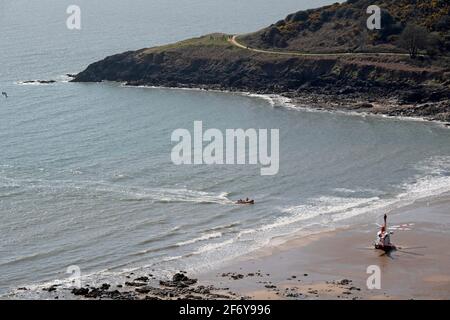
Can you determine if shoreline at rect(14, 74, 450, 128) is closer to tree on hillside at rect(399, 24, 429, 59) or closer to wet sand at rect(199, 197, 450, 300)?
tree on hillside at rect(399, 24, 429, 59)

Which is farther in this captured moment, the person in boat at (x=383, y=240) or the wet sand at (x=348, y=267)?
the person in boat at (x=383, y=240)

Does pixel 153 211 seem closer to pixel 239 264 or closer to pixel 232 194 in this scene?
pixel 232 194

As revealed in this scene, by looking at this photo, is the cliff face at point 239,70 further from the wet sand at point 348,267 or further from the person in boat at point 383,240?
the person in boat at point 383,240

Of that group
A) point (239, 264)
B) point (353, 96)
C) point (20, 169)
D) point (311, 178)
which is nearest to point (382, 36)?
point (353, 96)

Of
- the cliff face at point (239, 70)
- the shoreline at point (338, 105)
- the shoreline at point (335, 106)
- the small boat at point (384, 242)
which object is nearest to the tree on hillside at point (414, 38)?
the cliff face at point (239, 70)

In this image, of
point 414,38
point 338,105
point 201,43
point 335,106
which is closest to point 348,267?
point 335,106
